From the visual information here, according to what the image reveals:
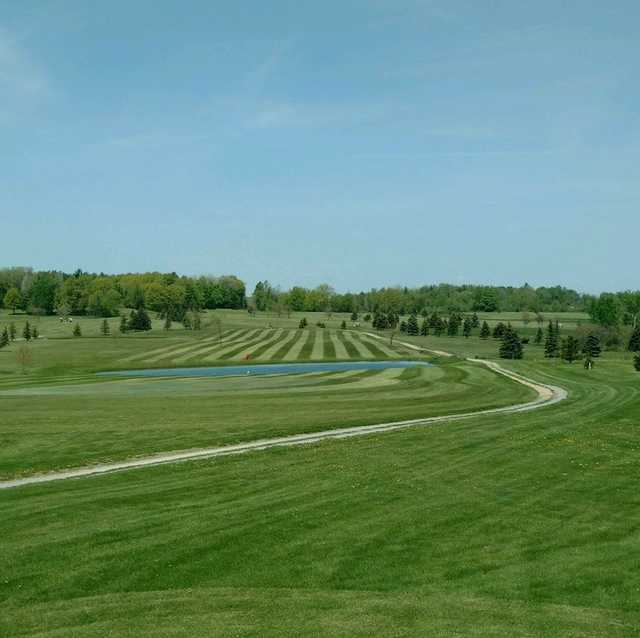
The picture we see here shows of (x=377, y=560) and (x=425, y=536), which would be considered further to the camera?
(x=425, y=536)

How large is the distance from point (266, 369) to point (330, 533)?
274ft

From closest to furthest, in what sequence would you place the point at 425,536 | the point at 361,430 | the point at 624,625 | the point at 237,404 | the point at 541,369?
the point at 624,625 < the point at 425,536 < the point at 361,430 < the point at 237,404 < the point at 541,369

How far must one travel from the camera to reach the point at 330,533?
71.0 feet

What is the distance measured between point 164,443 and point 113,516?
14968mm

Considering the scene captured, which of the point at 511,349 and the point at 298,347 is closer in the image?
the point at 511,349

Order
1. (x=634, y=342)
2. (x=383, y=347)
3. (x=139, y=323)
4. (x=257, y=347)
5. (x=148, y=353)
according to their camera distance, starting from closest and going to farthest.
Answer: (x=148, y=353)
(x=634, y=342)
(x=257, y=347)
(x=383, y=347)
(x=139, y=323)

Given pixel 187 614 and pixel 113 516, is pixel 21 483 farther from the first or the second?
pixel 187 614

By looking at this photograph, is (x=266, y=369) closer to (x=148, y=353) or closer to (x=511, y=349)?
(x=148, y=353)

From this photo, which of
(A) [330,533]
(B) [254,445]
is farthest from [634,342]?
(A) [330,533]

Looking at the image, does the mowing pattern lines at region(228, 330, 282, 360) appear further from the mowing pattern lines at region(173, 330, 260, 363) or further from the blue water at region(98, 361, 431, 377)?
the blue water at region(98, 361, 431, 377)

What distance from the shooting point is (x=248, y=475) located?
98.4 feet

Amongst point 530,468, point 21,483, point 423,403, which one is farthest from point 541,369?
point 21,483

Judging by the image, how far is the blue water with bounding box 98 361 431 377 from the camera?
98000 millimetres

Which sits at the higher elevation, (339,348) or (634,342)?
(634,342)
